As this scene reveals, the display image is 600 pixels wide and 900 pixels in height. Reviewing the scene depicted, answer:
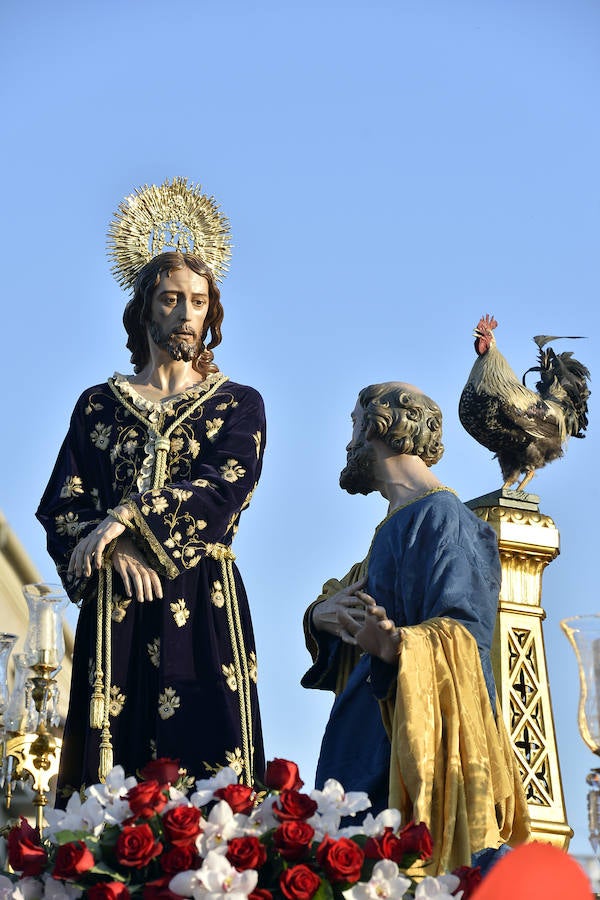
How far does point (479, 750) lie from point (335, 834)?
1246mm

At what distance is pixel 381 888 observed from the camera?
10.8 ft

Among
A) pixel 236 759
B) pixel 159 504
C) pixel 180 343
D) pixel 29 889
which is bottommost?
pixel 29 889

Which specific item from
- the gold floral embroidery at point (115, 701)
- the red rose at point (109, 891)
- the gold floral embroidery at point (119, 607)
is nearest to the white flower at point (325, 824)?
the red rose at point (109, 891)

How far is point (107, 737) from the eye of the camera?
5012 millimetres

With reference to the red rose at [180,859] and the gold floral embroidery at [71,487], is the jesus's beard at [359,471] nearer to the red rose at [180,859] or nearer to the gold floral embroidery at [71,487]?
the gold floral embroidery at [71,487]

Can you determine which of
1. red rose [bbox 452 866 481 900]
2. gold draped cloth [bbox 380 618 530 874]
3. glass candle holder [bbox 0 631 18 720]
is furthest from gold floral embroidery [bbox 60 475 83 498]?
red rose [bbox 452 866 481 900]

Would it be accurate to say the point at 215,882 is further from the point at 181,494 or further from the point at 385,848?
the point at 181,494

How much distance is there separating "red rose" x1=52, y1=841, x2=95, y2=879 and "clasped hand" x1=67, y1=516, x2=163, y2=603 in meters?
1.89

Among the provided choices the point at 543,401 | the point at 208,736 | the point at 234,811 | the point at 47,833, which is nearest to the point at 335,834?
the point at 234,811

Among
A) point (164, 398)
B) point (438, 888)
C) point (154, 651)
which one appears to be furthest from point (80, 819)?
point (164, 398)

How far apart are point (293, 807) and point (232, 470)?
2.12m

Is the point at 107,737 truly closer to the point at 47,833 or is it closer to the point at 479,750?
the point at 479,750

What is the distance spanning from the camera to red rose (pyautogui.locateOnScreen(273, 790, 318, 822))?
3.44 metres

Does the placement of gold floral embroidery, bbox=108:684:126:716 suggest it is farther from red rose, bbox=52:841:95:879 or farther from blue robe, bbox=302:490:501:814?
red rose, bbox=52:841:95:879
